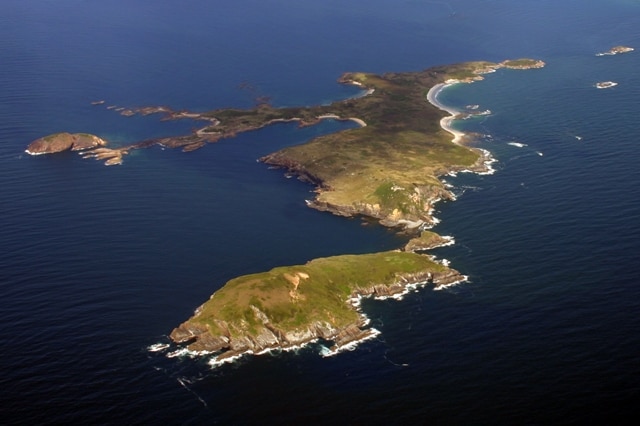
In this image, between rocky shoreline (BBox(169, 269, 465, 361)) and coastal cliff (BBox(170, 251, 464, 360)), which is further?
coastal cliff (BBox(170, 251, 464, 360))

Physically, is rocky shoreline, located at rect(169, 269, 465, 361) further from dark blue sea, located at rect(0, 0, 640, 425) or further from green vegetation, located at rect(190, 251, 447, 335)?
dark blue sea, located at rect(0, 0, 640, 425)

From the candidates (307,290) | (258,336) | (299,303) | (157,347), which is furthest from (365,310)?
(157,347)

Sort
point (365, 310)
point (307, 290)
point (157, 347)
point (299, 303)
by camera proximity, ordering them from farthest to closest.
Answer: point (307, 290) → point (365, 310) → point (299, 303) → point (157, 347)

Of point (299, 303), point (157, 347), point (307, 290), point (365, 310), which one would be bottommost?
point (365, 310)

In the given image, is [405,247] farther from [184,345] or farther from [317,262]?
[184,345]

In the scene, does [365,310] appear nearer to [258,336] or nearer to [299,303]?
[299,303]

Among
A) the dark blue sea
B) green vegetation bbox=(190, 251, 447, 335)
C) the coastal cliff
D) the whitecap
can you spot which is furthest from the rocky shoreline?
the dark blue sea

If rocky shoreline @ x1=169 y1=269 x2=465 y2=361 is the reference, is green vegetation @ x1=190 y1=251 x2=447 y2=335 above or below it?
above

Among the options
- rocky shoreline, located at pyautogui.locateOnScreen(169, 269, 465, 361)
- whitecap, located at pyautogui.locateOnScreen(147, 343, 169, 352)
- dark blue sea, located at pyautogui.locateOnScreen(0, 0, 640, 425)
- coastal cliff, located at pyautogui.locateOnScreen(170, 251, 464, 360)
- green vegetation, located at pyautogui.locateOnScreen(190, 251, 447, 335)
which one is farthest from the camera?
green vegetation, located at pyautogui.locateOnScreen(190, 251, 447, 335)

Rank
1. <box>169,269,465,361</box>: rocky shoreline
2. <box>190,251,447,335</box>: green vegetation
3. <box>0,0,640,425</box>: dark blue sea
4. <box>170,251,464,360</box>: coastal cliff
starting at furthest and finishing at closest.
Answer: <box>190,251,447,335</box>: green vegetation, <box>170,251,464,360</box>: coastal cliff, <box>169,269,465,361</box>: rocky shoreline, <box>0,0,640,425</box>: dark blue sea

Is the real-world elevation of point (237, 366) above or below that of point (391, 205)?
below

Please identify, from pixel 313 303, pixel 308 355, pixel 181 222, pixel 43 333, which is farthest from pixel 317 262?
pixel 43 333
